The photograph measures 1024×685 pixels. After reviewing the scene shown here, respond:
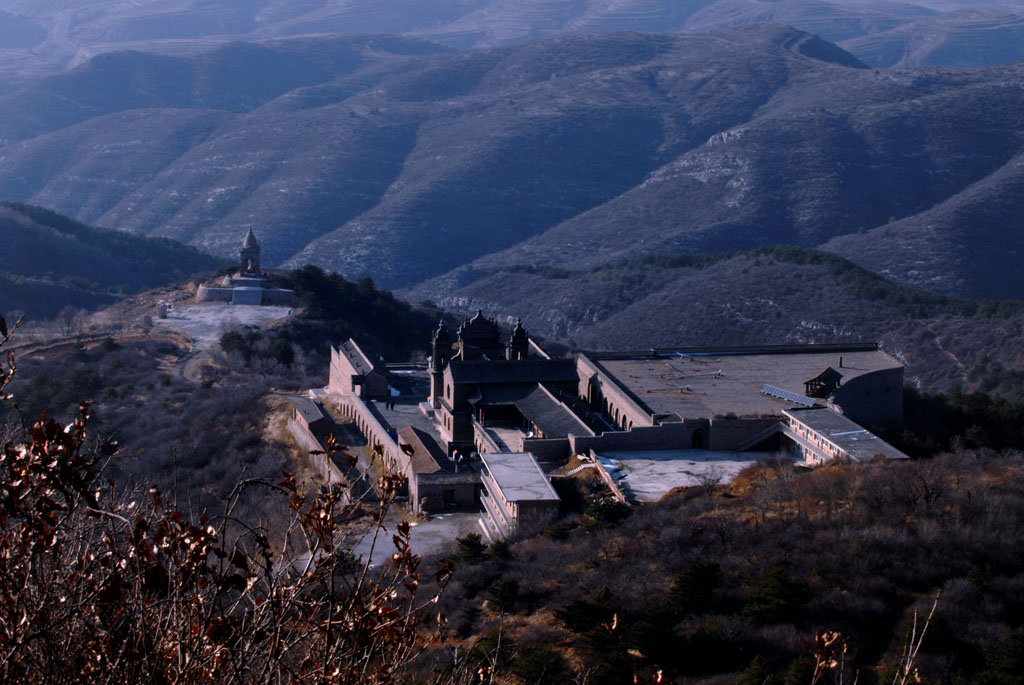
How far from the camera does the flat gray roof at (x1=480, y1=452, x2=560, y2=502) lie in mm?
23906

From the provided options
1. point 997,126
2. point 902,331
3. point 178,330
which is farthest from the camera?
point 997,126

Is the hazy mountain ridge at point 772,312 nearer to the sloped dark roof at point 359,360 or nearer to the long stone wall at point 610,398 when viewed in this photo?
the long stone wall at point 610,398

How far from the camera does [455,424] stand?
1215 inches

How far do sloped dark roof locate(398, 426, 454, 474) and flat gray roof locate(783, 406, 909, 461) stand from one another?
8.57m

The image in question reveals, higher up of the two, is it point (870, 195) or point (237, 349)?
point (237, 349)

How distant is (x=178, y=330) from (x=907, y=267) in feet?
156

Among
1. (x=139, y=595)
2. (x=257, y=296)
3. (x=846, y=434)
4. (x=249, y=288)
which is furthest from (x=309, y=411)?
(x=139, y=595)

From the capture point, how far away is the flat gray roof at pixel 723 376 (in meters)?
29.5

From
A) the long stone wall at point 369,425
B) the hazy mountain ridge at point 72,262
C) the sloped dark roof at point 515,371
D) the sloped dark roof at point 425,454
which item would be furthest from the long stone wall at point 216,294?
the sloped dark roof at point 425,454

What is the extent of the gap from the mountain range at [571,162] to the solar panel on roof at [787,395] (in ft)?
147

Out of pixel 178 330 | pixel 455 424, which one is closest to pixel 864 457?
pixel 455 424

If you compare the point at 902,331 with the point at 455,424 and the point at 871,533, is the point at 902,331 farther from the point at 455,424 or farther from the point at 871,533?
the point at 871,533

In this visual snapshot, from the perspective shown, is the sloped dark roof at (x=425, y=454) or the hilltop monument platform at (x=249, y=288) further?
the hilltop monument platform at (x=249, y=288)

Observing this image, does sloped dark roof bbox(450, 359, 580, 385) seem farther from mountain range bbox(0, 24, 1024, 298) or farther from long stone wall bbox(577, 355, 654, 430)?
mountain range bbox(0, 24, 1024, 298)
